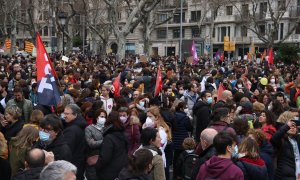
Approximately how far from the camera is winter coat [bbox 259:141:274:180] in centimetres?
572

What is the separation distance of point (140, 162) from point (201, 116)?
15.8 ft

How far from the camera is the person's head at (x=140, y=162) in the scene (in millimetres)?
4672

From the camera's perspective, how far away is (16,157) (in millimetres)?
5406

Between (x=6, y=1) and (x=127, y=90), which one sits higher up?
(x=6, y=1)

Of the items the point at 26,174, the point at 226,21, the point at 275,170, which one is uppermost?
the point at 226,21

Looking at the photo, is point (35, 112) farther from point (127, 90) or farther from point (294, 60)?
point (294, 60)

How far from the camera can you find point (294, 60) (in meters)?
31.2

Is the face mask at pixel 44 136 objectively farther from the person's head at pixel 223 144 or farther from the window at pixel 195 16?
the window at pixel 195 16

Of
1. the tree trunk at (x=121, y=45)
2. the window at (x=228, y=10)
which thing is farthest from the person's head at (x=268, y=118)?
the window at (x=228, y=10)

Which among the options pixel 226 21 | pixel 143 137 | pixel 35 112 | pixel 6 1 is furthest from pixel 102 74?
pixel 226 21

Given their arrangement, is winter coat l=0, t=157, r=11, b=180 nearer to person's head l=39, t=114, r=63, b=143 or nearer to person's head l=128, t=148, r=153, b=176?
person's head l=39, t=114, r=63, b=143

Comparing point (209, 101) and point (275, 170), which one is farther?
point (209, 101)

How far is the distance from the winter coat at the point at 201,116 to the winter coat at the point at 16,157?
15.0ft

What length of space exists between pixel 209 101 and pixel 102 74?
19.9 feet
